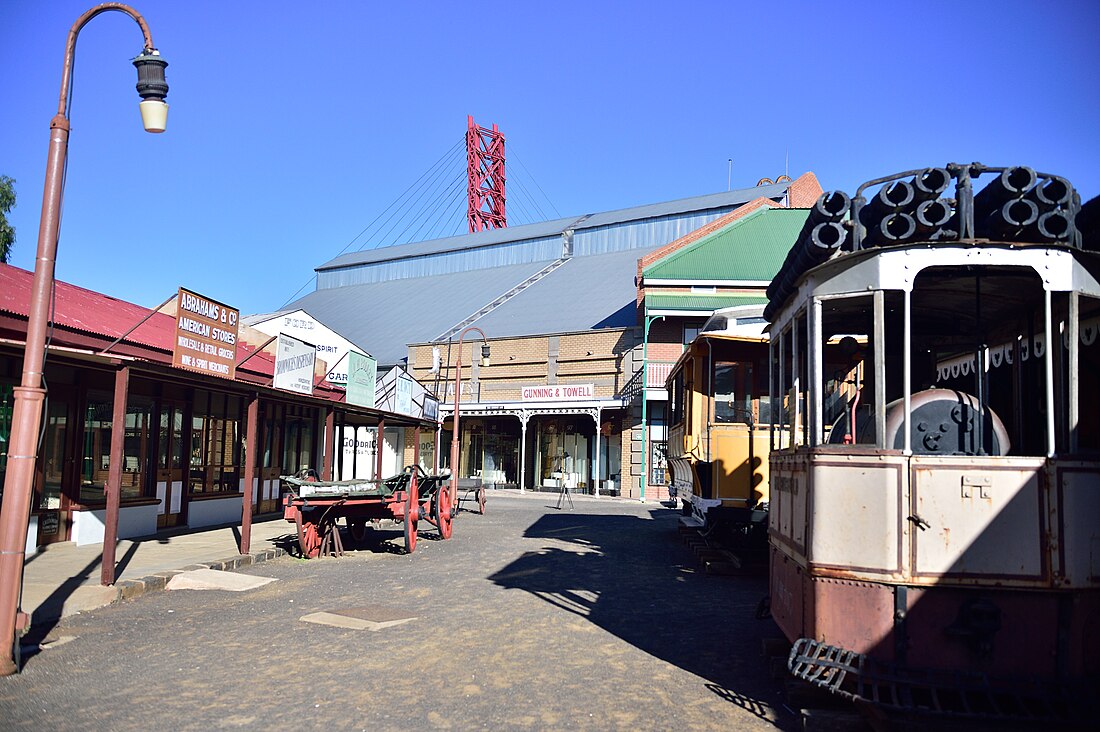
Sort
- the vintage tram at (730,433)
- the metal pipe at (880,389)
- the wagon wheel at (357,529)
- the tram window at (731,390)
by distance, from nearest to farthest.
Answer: the metal pipe at (880,389) → the vintage tram at (730,433) → the tram window at (731,390) → the wagon wheel at (357,529)

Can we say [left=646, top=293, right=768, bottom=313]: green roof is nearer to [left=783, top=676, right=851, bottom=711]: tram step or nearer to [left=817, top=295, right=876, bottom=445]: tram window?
[left=817, top=295, right=876, bottom=445]: tram window

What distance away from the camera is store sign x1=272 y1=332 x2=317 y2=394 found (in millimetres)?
15031

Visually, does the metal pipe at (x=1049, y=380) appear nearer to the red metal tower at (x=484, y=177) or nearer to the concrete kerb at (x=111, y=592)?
the concrete kerb at (x=111, y=592)

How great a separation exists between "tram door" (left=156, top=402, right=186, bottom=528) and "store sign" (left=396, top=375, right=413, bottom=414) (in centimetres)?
752

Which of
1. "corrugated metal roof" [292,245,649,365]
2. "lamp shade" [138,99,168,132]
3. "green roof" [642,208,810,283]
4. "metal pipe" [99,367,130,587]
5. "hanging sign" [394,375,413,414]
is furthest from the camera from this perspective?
"corrugated metal roof" [292,245,649,365]

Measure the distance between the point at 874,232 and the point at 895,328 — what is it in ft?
7.07

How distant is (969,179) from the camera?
17.5ft

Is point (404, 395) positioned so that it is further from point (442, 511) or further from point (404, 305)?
point (404, 305)

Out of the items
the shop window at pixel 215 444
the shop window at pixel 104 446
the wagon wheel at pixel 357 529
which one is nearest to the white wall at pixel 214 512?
the shop window at pixel 215 444

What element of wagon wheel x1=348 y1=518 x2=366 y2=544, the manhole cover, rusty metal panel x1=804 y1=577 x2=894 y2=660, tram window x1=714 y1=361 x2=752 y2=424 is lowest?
the manhole cover

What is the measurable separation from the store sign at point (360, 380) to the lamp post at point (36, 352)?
11941 millimetres

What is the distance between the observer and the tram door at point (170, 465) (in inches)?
596

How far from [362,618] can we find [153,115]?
495 centimetres

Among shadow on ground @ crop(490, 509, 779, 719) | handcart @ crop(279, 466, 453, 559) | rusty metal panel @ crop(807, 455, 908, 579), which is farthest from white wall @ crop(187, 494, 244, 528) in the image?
rusty metal panel @ crop(807, 455, 908, 579)
